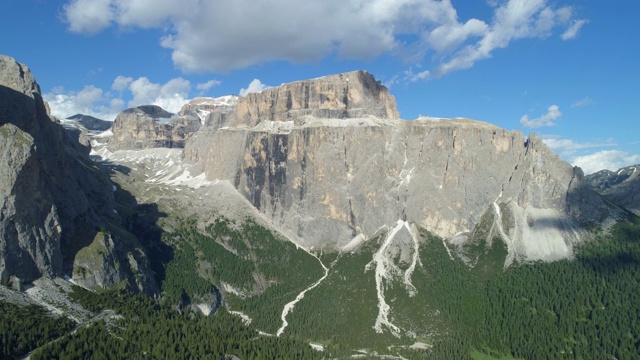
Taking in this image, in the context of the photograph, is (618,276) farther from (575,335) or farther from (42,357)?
(42,357)

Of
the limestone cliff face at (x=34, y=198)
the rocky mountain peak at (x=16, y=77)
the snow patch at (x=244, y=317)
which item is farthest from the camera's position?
the snow patch at (x=244, y=317)

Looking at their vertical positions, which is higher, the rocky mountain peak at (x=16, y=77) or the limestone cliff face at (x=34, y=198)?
the rocky mountain peak at (x=16, y=77)

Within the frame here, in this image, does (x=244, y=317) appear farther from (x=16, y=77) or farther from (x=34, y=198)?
(x=16, y=77)

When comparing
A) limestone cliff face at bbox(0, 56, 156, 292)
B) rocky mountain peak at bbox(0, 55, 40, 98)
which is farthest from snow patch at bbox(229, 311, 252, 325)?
rocky mountain peak at bbox(0, 55, 40, 98)

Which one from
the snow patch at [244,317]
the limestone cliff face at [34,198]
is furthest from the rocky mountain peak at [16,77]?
the snow patch at [244,317]

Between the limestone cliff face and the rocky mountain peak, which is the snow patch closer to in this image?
the limestone cliff face

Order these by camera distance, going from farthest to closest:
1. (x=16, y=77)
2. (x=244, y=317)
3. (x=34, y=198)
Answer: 1. (x=244, y=317)
2. (x=16, y=77)
3. (x=34, y=198)

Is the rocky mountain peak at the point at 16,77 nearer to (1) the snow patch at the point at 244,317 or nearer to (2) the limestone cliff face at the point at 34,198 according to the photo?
(2) the limestone cliff face at the point at 34,198

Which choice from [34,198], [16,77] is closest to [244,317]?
[34,198]
